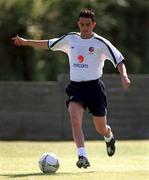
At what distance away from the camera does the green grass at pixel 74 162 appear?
957 centimetres

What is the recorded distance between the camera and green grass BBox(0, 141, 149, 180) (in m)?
9.57

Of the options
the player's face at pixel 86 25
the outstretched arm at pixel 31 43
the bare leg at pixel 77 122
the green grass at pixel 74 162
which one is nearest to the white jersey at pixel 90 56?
the player's face at pixel 86 25

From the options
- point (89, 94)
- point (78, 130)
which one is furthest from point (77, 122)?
point (89, 94)

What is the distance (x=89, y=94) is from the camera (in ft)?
35.1

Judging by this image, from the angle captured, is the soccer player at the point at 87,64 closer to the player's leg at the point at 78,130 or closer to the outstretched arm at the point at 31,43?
the player's leg at the point at 78,130

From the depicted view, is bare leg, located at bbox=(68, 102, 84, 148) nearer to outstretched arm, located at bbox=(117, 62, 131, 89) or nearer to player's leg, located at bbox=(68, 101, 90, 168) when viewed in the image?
player's leg, located at bbox=(68, 101, 90, 168)

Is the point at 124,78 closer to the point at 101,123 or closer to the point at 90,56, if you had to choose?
the point at 90,56

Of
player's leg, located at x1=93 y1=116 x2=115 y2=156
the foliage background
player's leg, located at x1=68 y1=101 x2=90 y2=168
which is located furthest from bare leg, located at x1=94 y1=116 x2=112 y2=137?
the foliage background

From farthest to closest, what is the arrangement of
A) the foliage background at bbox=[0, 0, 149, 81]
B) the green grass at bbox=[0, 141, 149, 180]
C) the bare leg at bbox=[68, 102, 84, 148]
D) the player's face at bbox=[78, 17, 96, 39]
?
the foliage background at bbox=[0, 0, 149, 81]
the player's face at bbox=[78, 17, 96, 39]
the bare leg at bbox=[68, 102, 84, 148]
the green grass at bbox=[0, 141, 149, 180]

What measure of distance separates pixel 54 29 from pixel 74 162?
40.8 ft

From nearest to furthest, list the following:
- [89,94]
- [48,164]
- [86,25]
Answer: [48,164] → [86,25] → [89,94]

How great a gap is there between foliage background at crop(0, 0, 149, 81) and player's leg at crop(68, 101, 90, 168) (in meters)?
13.4

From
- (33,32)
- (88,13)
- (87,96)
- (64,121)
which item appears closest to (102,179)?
(87,96)

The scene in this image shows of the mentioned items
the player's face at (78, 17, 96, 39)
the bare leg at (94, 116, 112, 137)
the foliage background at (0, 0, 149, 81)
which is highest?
the player's face at (78, 17, 96, 39)
